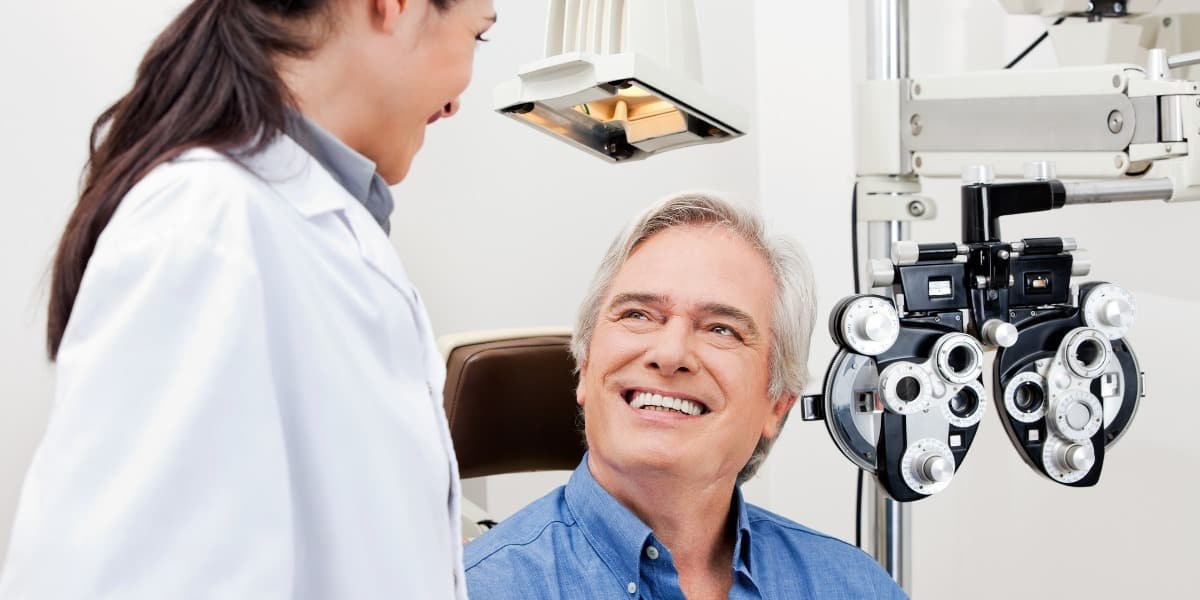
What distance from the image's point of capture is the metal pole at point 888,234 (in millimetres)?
1539

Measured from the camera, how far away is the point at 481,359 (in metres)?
1.60

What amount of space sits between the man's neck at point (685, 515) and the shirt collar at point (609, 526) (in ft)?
0.07

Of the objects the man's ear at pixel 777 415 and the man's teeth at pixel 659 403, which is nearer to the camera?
the man's teeth at pixel 659 403

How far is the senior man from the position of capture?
1220mm

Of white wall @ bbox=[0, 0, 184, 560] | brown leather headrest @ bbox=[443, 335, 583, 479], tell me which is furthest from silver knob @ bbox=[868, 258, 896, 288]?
white wall @ bbox=[0, 0, 184, 560]

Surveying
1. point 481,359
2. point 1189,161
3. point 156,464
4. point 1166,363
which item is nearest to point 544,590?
point 481,359

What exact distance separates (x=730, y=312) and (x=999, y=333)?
29cm

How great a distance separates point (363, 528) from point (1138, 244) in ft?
5.52

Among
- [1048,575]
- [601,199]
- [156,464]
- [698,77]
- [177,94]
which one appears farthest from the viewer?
[601,199]

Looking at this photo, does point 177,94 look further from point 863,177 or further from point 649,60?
point 863,177

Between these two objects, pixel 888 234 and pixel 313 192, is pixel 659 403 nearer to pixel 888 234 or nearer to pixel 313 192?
pixel 888 234

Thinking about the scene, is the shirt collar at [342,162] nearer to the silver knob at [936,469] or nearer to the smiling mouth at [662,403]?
the smiling mouth at [662,403]

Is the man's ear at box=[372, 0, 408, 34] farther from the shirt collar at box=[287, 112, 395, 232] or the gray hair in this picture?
the gray hair

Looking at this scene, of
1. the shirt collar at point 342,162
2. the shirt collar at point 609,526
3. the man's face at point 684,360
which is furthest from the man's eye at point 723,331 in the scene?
the shirt collar at point 342,162
